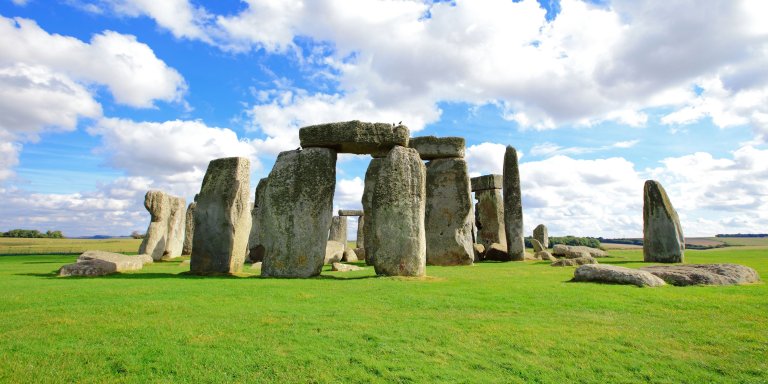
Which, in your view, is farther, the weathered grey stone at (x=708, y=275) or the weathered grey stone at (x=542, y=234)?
the weathered grey stone at (x=542, y=234)

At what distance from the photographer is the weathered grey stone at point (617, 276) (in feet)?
30.6

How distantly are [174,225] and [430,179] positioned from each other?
12418 millimetres

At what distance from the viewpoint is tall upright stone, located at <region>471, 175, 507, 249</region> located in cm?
2353

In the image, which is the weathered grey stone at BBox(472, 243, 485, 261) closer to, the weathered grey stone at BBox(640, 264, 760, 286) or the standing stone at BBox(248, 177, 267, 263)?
the standing stone at BBox(248, 177, 267, 263)

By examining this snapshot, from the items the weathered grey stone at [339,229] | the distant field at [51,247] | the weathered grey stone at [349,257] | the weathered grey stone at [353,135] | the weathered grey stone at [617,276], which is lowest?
the weathered grey stone at [617,276]

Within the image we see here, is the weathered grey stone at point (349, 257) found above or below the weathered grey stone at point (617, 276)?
above

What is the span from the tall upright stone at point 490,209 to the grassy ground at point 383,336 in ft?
49.0

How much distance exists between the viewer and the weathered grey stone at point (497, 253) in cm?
2103

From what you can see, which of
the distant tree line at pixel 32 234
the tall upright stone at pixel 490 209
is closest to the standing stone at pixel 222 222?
the tall upright stone at pixel 490 209

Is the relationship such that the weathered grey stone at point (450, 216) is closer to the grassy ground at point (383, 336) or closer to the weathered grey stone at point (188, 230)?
the grassy ground at point (383, 336)

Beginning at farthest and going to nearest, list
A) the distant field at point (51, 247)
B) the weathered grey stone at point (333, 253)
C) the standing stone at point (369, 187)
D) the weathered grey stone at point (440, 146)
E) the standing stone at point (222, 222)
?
1. the distant field at point (51, 247)
2. the weathered grey stone at point (440, 146)
3. the weathered grey stone at point (333, 253)
4. the standing stone at point (369, 187)
5. the standing stone at point (222, 222)

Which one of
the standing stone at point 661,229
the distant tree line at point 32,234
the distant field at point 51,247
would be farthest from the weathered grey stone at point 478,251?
the distant tree line at point 32,234

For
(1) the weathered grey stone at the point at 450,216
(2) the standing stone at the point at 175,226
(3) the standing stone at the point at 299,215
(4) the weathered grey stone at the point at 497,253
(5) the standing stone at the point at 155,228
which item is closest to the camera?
(3) the standing stone at the point at 299,215

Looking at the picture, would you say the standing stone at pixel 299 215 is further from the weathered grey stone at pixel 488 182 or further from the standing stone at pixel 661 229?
the weathered grey stone at pixel 488 182
